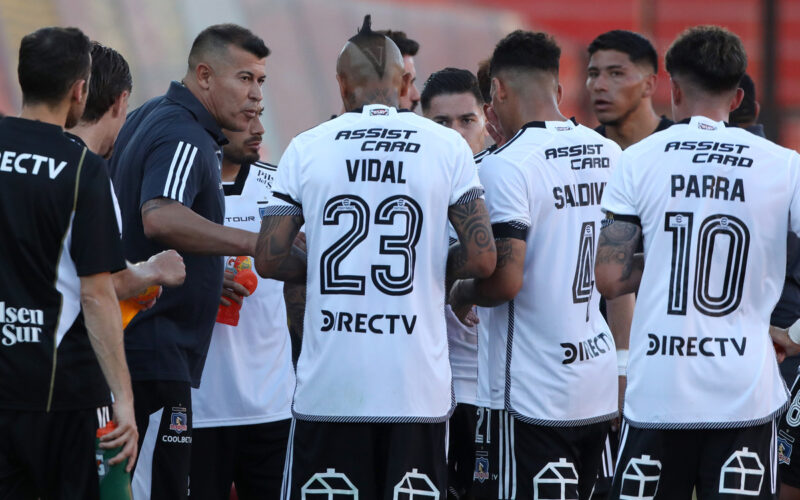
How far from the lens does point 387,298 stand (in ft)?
13.8

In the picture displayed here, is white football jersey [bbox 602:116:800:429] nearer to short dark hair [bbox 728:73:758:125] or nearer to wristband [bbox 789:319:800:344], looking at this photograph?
wristband [bbox 789:319:800:344]

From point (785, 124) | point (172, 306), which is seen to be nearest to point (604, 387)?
point (172, 306)

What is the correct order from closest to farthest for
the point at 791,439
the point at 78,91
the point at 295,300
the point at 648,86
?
the point at 78,91 < the point at 295,300 < the point at 791,439 < the point at 648,86

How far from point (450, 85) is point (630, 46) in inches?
54.7

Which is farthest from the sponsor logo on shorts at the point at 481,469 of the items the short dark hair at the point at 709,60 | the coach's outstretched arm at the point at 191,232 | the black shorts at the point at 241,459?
the short dark hair at the point at 709,60

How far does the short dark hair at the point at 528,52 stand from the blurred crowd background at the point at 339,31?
10189 mm

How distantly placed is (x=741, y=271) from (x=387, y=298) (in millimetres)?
1344

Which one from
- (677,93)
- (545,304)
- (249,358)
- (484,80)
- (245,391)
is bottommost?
(245,391)

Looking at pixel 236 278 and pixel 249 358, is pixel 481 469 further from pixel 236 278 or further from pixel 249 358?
pixel 236 278

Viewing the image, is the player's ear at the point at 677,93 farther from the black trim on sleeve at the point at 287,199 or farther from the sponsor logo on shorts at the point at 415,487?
the sponsor logo on shorts at the point at 415,487

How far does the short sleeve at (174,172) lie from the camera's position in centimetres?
478

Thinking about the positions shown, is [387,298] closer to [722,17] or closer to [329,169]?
[329,169]

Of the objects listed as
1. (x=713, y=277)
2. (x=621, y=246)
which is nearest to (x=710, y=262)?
(x=713, y=277)

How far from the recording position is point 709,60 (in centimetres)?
443
